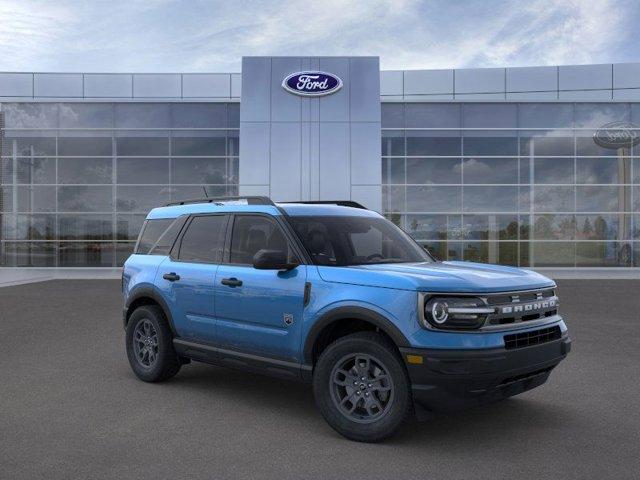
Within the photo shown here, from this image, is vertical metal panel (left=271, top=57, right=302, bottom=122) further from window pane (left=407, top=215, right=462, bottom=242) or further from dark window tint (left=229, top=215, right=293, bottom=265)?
dark window tint (left=229, top=215, right=293, bottom=265)

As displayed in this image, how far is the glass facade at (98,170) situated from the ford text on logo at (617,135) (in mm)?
16681

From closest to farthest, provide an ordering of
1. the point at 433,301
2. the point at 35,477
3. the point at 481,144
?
the point at 35,477, the point at 433,301, the point at 481,144

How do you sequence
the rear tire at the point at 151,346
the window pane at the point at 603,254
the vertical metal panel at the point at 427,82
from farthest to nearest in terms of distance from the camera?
1. the vertical metal panel at the point at 427,82
2. the window pane at the point at 603,254
3. the rear tire at the point at 151,346

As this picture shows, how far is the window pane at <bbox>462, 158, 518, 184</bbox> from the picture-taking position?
28.6 meters

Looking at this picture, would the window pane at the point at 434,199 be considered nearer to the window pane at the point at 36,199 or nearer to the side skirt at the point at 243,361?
the window pane at the point at 36,199

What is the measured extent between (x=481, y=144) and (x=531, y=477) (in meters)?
25.9

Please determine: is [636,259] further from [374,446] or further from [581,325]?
[374,446]

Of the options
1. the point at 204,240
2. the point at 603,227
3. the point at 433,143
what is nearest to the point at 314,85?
the point at 433,143

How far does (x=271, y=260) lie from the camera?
5.09 meters

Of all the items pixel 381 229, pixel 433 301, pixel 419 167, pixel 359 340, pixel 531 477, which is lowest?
pixel 531 477

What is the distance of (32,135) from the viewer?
95.9 feet

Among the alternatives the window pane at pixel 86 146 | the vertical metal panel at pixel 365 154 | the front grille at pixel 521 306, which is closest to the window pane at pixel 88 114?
the window pane at pixel 86 146

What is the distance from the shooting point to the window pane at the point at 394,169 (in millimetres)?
28703

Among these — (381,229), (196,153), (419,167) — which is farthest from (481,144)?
(381,229)
